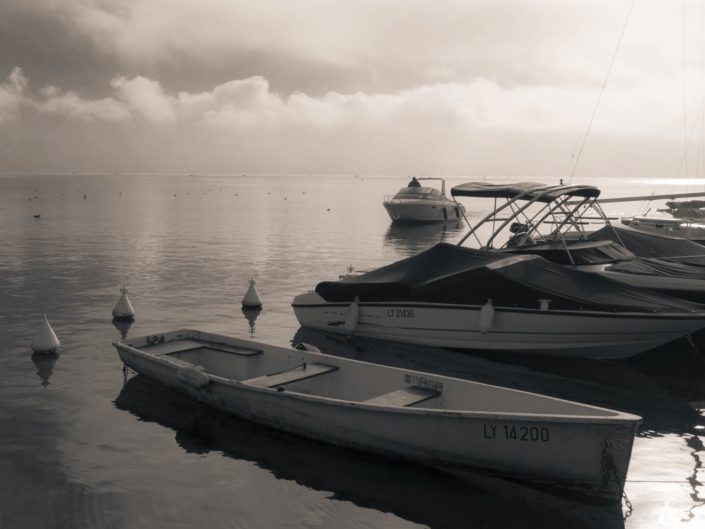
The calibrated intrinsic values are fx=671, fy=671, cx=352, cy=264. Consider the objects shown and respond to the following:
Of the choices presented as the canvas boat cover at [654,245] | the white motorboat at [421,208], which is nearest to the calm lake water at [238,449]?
the canvas boat cover at [654,245]

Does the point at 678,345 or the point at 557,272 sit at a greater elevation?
the point at 557,272

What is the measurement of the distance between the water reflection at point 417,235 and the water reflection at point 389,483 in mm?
37560

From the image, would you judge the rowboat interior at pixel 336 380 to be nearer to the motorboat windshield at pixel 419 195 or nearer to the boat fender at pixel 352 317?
the boat fender at pixel 352 317

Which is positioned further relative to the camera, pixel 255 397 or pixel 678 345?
pixel 678 345

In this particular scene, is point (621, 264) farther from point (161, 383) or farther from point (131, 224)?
point (131, 224)

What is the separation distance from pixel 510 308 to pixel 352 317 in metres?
4.93

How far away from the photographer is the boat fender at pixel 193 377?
44.2 ft

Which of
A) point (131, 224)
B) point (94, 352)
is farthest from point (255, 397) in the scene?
point (131, 224)

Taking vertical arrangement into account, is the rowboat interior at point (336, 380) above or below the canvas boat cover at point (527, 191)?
below

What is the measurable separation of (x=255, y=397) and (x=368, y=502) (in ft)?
11.1

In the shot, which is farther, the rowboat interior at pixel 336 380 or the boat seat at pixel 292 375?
the boat seat at pixel 292 375

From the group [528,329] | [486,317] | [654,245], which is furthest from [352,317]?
[654,245]

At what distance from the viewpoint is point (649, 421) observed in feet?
46.9

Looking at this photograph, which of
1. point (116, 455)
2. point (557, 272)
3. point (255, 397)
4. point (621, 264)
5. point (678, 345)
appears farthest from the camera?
point (621, 264)
